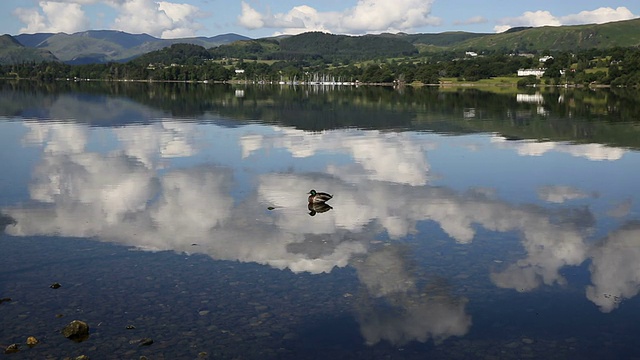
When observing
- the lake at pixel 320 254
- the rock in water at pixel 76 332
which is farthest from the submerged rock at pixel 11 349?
the rock in water at pixel 76 332

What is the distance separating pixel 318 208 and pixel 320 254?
7.50 m

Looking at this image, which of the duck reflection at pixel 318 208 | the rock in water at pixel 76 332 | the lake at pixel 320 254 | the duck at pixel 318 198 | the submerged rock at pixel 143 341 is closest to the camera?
the submerged rock at pixel 143 341

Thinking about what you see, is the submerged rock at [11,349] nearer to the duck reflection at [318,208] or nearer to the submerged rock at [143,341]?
the submerged rock at [143,341]

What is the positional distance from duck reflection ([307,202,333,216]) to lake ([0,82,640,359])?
10 centimetres

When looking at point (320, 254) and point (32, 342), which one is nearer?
point (32, 342)

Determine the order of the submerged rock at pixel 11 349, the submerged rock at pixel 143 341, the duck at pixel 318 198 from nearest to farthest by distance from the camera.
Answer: the submerged rock at pixel 11 349
the submerged rock at pixel 143 341
the duck at pixel 318 198

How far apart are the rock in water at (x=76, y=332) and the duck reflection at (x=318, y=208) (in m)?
15.7

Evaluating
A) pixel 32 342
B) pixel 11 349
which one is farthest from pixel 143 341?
pixel 11 349

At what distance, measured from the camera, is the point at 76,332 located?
1702 cm

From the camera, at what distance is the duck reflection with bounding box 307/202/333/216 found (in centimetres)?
3159

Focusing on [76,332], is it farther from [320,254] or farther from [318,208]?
[318,208]

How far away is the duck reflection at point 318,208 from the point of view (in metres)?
31.6

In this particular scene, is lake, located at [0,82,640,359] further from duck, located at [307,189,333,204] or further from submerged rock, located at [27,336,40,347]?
duck, located at [307,189,333,204]

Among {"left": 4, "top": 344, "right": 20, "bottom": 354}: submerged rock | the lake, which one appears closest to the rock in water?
the lake
